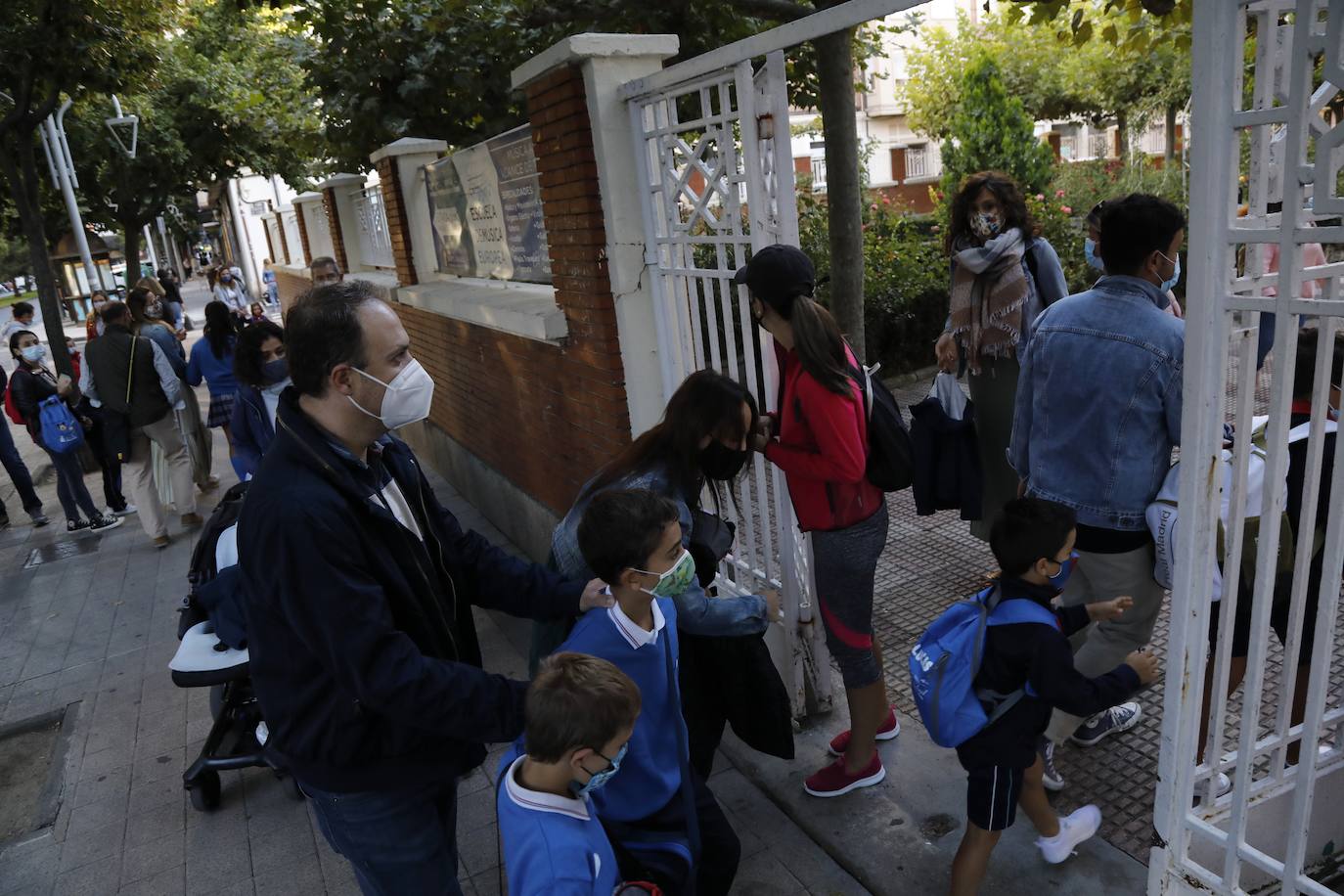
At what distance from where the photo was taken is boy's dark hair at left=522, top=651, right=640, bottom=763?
195 centimetres

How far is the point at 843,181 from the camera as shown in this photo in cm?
614

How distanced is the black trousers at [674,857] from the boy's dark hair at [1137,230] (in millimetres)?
1980

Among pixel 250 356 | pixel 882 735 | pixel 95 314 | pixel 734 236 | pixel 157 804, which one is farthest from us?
pixel 95 314

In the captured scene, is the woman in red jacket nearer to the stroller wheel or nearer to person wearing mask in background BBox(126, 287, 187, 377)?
the stroller wheel

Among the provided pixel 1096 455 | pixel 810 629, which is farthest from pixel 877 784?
pixel 1096 455

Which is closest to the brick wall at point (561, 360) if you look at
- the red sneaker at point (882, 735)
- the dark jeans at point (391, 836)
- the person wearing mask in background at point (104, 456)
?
the red sneaker at point (882, 735)

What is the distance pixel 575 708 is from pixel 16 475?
28.2 ft

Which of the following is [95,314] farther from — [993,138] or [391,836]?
[993,138]

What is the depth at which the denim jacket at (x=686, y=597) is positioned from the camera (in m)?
2.63

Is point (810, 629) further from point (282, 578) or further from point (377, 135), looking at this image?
point (377, 135)

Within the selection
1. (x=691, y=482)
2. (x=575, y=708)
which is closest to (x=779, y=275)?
(x=691, y=482)

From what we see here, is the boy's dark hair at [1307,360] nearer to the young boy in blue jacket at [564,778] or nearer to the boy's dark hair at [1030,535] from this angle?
the boy's dark hair at [1030,535]

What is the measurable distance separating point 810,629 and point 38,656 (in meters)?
4.80

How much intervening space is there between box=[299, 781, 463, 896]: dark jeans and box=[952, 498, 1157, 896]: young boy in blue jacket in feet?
4.67
